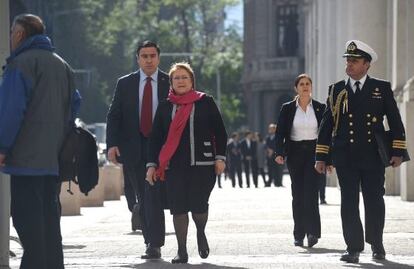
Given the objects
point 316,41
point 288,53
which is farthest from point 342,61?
point 288,53

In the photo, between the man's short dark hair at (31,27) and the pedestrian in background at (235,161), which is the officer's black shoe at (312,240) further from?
the pedestrian in background at (235,161)

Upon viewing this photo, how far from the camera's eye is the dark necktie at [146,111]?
14.3 meters

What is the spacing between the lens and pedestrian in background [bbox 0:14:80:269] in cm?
1033

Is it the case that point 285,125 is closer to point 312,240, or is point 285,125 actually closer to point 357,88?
point 312,240

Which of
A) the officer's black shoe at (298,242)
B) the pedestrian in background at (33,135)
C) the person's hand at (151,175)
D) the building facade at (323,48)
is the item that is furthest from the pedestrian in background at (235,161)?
the pedestrian in background at (33,135)

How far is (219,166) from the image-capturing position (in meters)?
13.0

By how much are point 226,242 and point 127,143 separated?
2.10 m

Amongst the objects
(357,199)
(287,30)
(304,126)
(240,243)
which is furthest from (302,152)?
(287,30)

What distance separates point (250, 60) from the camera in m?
93.2

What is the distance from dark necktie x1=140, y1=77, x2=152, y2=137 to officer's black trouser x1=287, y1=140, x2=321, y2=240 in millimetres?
2148

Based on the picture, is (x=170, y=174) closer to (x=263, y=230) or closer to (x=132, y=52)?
(x=263, y=230)

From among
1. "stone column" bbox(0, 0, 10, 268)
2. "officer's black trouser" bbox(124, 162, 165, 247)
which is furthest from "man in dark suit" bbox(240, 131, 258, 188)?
"stone column" bbox(0, 0, 10, 268)

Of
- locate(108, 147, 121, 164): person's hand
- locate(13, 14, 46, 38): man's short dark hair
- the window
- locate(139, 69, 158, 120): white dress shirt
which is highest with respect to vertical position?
locate(13, 14, 46, 38): man's short dark hair

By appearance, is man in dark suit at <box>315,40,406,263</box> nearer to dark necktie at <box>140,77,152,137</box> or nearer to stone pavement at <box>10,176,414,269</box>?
stone pavement at <box>10,176,414,269</box>
